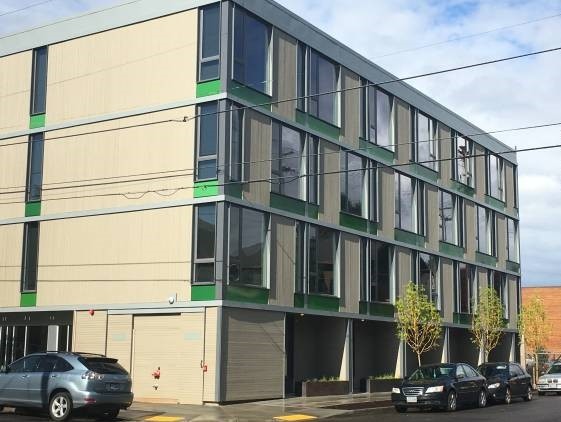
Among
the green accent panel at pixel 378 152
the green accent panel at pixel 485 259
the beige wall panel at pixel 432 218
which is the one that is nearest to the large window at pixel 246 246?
the green accent panel at pixel 378 152

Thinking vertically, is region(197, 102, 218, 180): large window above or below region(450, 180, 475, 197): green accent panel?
below

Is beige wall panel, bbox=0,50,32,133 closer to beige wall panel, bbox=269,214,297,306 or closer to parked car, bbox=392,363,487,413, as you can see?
beige wall panel, bbox=269,214,297,306

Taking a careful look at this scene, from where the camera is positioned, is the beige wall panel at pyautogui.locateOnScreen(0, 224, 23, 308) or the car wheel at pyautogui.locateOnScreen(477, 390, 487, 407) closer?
the car wheel at pyautogui.locateOnScreen(477, 390, 487, 407)

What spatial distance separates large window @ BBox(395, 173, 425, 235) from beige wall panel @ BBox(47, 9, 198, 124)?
14250 mm

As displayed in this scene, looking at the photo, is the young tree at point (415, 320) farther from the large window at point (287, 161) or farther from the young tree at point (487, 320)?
the large window at point (287, 161)

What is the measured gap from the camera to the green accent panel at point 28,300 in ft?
101

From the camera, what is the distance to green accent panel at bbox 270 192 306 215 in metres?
28.8

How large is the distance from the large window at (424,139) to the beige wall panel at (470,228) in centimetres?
438

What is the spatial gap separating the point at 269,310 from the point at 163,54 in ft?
32.9

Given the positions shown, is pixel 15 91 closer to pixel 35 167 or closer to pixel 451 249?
pixel 35 167

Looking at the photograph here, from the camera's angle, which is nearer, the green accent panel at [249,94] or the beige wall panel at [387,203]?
the green accent panel at [249,94]

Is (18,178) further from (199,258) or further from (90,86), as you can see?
(199,258)

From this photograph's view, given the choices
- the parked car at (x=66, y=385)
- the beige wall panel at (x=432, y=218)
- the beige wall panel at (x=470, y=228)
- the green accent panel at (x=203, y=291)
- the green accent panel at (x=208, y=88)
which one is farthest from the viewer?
the beige wall panel at (x=470, y=228)

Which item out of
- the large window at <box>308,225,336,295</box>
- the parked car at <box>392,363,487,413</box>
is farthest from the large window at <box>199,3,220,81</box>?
the parked car at <box>392,363,487,413</box>
